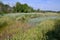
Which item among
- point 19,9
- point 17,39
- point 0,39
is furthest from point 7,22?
point 19,9

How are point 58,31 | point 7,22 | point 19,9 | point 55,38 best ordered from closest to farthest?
point 55,38 → point 58,31 → point 7,22 → point 19,9

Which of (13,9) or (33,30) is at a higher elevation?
(33,30)

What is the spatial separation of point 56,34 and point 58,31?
27 cm

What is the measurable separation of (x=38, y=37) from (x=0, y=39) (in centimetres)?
143

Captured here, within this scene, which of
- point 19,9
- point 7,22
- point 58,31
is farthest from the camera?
point 19,9

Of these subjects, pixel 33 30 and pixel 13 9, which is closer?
pixel 33 30

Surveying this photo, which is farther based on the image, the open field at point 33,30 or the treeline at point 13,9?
the treeline at point 13,9

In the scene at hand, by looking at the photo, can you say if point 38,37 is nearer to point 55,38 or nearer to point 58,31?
point 55,38

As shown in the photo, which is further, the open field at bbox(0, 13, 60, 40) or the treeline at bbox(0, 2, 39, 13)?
the treeline at bbox(0, 2, 39, 13)

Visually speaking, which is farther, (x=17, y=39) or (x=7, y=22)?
(x=7, y=22)

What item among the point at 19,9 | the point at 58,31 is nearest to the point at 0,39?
the point at 58,31

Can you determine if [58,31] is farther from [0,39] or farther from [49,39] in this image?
[0,39]

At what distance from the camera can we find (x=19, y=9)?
101 ft

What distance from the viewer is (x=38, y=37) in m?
6.23
